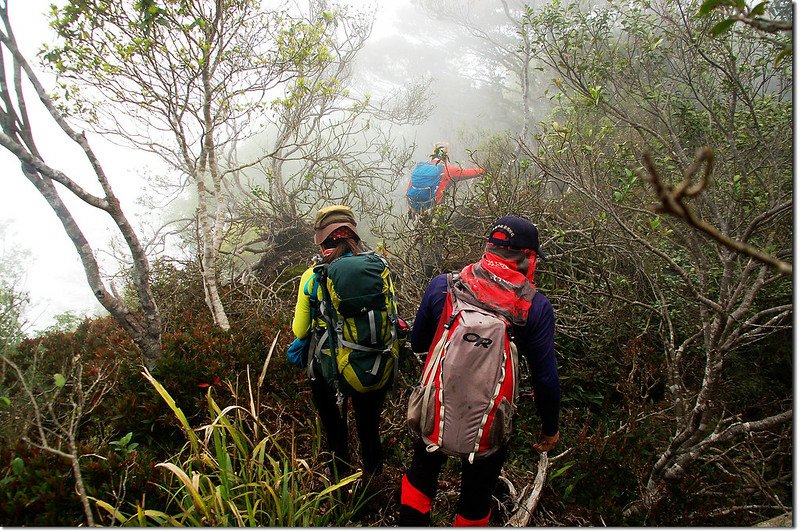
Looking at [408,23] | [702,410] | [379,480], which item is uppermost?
[408,23]

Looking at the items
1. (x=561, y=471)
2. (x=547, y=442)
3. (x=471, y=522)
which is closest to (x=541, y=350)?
(x=547, y=442)

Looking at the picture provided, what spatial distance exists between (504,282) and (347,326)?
1.03 meters

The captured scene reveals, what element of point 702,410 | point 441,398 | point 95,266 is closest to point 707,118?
point 702,410

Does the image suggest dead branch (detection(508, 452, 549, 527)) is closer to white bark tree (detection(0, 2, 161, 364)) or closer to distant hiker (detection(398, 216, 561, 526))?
distant hiker (detection(398, 216, 561, 526))

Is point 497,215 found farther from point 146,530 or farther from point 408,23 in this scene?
point 408,23

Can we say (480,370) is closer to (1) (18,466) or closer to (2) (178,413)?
(2) (178,413)

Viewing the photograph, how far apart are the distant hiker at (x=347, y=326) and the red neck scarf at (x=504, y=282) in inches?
25.9

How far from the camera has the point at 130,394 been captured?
354 centimetres

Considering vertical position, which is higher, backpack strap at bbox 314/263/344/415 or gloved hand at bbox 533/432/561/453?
backpack strap at bbox 314/263/344/415

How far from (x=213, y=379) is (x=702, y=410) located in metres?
3.81

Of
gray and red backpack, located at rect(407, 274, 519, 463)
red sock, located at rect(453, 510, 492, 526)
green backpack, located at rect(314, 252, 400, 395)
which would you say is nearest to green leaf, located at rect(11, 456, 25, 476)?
green backpack, located at rect(314, 252, 400, 395)

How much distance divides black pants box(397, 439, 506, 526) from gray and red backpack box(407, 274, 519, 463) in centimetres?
15

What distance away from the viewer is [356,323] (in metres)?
2.47

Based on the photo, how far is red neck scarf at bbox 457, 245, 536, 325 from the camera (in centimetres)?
194
